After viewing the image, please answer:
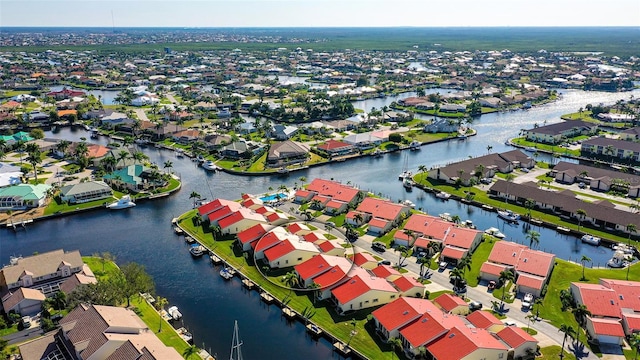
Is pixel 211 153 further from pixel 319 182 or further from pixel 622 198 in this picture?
pixel 622 198

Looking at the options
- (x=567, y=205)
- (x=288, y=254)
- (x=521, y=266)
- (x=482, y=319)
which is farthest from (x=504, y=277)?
(x=567, y=205)

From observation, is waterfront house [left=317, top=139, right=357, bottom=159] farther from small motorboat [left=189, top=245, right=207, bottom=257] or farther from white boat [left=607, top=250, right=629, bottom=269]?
white boat [left=607, top=250, right=629, bottom=269]

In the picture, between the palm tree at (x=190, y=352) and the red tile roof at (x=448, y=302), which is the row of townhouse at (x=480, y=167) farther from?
the palm tree at (x=190, y=352)

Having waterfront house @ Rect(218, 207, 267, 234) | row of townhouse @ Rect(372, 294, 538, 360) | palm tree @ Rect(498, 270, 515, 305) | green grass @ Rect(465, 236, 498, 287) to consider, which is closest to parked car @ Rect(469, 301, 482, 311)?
row of townhouse @ Rect(372, 294, 538, 360)

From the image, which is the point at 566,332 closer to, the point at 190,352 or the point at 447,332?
the point at 447,332

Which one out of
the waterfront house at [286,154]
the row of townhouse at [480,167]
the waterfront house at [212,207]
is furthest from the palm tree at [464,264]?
the waterfront house at [286,154]

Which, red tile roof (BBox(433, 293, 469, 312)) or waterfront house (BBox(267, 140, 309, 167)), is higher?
waterfront house (BBox(267, 140, 309, 167))
